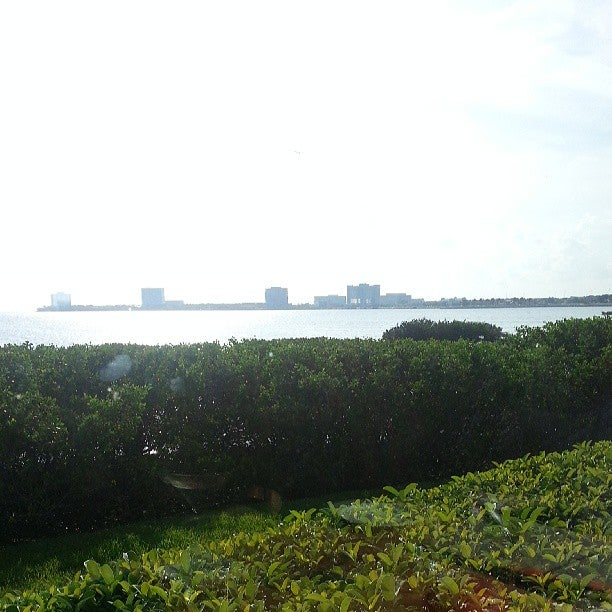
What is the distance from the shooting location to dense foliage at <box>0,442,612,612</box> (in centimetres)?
273

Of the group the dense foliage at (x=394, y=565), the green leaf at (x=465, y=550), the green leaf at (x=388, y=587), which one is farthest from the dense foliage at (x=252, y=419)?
the green leaf at (x=388, y=587)

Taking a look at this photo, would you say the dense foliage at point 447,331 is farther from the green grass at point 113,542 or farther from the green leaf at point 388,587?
the green leaf at point 388,587

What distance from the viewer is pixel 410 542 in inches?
132

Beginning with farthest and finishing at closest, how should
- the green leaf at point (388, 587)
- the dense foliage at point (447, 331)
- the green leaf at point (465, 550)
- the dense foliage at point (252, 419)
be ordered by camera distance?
the dense foliage at point (447, 331) < the dense foliage at point (252, 419) < the green leaf at point (465, 550) < the green leaf at point (388, 587)

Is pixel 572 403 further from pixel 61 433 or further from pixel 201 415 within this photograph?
pixel 61 433

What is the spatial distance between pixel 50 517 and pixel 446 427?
4976mm

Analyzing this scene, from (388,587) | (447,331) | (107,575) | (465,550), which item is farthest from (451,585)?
(447,331)

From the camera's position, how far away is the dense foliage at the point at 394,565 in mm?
2727

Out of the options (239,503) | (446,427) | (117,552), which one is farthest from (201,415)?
(446,427)

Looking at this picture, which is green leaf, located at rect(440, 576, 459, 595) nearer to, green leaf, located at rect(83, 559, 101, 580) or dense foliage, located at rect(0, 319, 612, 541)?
green leaf, located at rect(83, 559, 101, 580)

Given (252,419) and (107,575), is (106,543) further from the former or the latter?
(107,575)

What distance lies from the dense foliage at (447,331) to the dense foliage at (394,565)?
20461 mm

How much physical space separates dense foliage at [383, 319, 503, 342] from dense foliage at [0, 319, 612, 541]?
14.7m

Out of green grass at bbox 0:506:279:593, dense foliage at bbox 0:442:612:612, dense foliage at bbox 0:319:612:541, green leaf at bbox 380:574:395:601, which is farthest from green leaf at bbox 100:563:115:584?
Result: dense foliage at bbox 0:319:612:541
